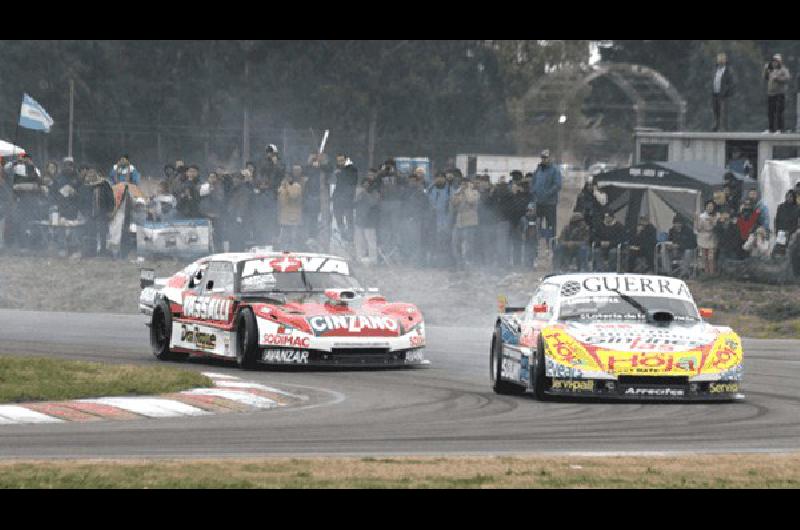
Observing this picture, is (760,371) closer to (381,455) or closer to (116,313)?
(381,455)

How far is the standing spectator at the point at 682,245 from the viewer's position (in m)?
25.6

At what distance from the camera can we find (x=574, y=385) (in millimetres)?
14578

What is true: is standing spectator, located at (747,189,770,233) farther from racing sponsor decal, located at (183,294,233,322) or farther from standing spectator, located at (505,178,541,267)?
racing sponsor decal, located at (183,294,233,322)

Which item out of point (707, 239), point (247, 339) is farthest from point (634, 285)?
point (707, 239)

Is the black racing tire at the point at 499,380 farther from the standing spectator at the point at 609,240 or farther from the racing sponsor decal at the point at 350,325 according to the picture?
the standing spectator at the point at 609,240

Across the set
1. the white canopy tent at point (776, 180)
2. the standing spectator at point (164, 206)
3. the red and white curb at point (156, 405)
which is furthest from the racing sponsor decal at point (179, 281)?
the white canopy tent at point (776, 180)

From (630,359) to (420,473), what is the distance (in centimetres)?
446

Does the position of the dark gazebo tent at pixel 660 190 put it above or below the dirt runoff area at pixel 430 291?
above

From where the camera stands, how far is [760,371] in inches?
715

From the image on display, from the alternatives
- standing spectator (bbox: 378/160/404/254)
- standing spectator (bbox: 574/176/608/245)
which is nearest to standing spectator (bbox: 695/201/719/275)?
standing spectator (bbox: 574/176/608/245)

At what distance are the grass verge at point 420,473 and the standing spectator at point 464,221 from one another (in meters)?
15.9

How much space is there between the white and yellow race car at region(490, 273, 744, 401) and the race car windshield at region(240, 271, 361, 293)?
3.41 meters

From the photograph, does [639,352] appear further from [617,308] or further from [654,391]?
[617,308]
